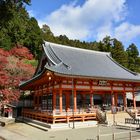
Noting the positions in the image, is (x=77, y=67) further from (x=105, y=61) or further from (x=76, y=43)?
(x=76, y=43)

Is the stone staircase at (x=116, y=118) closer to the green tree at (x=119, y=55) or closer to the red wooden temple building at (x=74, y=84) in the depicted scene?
the red wooden temple building at (x=74, y=84)

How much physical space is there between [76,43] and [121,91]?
57995mm

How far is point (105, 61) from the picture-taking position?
30.5m

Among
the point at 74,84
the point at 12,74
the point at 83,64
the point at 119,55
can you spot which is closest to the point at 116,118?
the point at 74,84

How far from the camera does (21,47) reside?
161 ft

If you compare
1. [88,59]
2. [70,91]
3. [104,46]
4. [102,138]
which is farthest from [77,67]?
[104,46]

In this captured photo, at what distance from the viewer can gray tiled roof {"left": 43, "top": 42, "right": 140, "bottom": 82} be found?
21.8 m

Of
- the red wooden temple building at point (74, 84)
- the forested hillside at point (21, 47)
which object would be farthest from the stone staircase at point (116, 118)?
the forested hillside at point (21, 47)

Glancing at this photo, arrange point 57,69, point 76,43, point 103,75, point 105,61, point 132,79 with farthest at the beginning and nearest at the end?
point 76,43 < point 105,61 < point 132,79 < point 103,75 < point 57,69

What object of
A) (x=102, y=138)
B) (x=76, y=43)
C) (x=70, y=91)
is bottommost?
(x=102, y=138)

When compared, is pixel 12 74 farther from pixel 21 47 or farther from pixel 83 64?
pixel 21 47

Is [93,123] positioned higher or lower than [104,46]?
lower

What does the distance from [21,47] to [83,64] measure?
26.4 metres

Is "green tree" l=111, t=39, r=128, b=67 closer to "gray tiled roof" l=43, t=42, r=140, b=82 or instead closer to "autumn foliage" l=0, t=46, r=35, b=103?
"gray tiled roof" l=43, t=42, r=140, b=82
